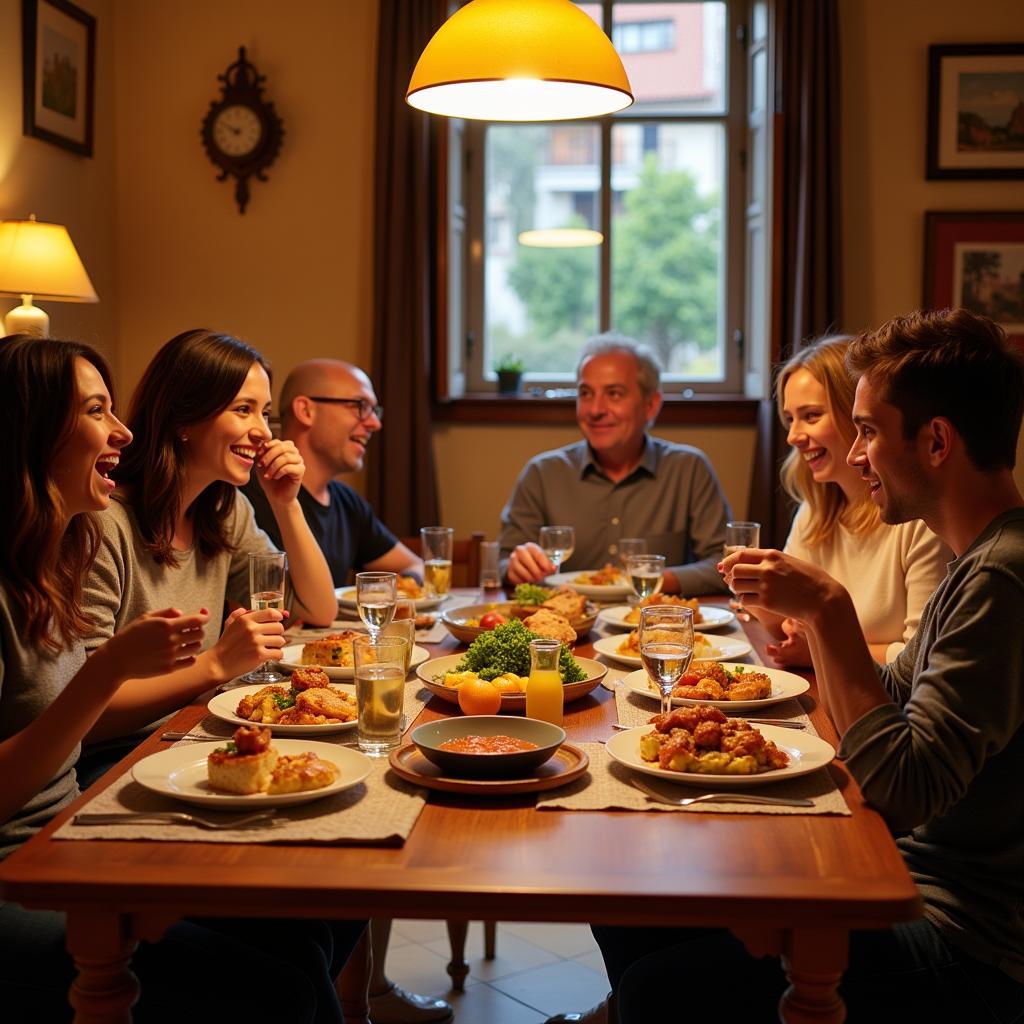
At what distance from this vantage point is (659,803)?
4.92 feet

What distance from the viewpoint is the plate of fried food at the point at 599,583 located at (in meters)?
2.99

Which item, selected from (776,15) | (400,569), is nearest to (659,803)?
(400,569)

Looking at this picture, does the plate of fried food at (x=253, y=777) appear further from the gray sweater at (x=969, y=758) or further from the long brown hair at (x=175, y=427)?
the long brown hair at (x=175, y=427)

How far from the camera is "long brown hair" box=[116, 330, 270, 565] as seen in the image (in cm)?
229

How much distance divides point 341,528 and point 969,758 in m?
2.20

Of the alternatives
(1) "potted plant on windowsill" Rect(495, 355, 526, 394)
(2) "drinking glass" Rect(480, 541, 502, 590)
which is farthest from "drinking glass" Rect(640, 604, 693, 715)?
(1) "potted plant on windowsill" Rect(495, 355, 526, 394)

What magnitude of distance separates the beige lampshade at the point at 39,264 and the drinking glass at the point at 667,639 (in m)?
2.71

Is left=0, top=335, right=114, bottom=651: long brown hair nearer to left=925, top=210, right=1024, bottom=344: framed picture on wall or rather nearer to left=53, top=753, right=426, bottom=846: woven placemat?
left=53, top=753, right=426, bottom=846: woven placemat

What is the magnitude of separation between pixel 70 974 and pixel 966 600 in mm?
1193

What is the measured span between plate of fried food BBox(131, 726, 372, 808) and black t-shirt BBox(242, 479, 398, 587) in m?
1.58

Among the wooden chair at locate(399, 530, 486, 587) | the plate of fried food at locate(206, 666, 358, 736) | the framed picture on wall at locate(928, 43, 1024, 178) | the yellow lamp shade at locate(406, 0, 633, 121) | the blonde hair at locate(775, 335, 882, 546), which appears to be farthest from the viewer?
the framed picture on wall at locate(928, 43, 1024, 178)

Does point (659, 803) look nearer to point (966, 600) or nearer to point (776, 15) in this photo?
point (966, 600)

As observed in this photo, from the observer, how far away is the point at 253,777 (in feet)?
4.83

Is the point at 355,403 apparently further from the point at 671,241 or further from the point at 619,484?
the point at 671,241
